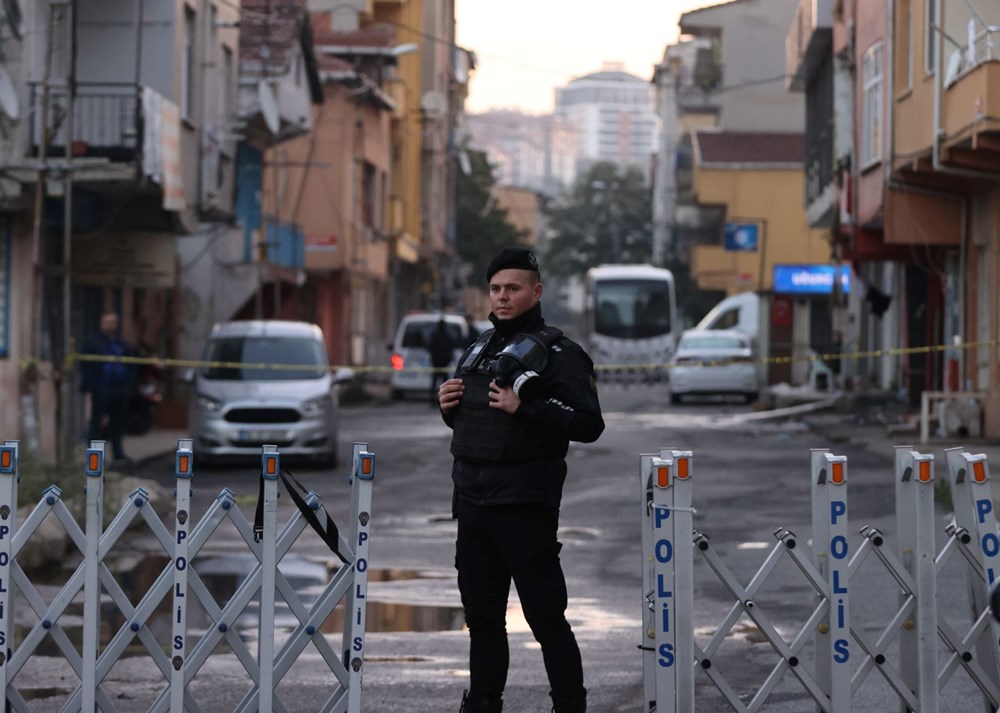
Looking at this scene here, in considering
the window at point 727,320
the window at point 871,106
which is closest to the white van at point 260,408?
the window at point 871,106

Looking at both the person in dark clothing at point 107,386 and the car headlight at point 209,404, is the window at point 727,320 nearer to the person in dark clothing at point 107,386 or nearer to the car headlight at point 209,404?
the car headlight at point 209,404

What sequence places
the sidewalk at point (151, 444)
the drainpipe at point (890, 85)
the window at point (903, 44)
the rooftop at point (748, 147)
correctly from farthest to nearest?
the rooftop at point (748, 147) → the drainpipe at point (890, 85) → the window at point (903, 44) → the sidewalk at point (151, 444)

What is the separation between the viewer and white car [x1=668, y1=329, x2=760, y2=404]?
132 feet

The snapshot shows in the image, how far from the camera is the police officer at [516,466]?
6.62 metres

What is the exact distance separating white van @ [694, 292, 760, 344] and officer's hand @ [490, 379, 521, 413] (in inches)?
1887

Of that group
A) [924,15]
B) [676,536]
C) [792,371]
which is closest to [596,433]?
[676,536]

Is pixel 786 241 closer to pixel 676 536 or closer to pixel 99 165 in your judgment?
pixel 99 165

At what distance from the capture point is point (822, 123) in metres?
37.5

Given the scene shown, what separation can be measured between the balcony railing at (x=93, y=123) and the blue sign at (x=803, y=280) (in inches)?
1153

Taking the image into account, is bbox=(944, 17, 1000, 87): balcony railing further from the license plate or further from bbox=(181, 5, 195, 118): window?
bbox=(181, 5, 195, 118): window

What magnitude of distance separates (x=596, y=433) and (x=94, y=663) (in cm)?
203

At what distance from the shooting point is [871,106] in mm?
28938

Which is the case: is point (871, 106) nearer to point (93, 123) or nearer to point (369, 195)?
point (93, 123)

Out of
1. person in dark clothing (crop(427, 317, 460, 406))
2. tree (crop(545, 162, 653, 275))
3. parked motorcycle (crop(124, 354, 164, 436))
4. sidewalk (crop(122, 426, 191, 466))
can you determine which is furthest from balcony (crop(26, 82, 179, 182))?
tree (crop(545, 162, 653, 275))
